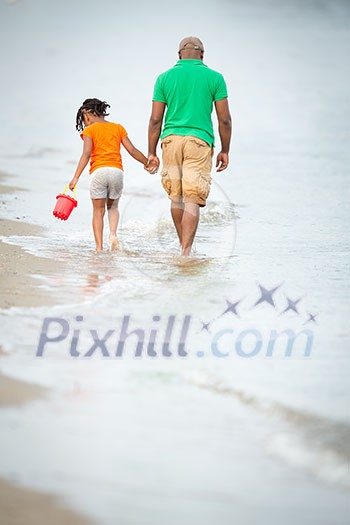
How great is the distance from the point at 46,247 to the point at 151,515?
4075mm

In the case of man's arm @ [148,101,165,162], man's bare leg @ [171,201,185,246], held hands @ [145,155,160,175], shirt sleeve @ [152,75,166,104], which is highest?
shirt sleeve @ [152,75,166,104]

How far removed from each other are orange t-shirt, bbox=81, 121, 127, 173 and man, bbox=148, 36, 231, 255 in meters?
0.44

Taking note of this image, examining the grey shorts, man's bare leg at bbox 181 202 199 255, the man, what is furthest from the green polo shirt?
the grey shorts

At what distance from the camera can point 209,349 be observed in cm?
339

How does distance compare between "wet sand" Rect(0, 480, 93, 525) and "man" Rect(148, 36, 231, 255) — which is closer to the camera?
"wet sand" Rect(0, 480, 93, 525)

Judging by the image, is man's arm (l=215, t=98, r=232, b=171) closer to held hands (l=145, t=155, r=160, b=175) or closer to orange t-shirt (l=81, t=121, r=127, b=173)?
held hands (l=145, t=155, r=160, b=175)

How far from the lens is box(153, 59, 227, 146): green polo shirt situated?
18.4 ft

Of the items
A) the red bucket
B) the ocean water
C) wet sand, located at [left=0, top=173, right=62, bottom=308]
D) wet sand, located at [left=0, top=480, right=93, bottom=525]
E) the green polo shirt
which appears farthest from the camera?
the red bucket

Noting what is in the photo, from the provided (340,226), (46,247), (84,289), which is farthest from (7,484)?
(340,226)

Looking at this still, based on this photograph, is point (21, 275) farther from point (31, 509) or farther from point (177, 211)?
point (31, 509)

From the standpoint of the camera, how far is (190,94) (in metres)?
5.61

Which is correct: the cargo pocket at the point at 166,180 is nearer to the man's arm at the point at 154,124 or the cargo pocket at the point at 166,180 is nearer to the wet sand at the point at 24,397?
the man's arm at the point at 154,124

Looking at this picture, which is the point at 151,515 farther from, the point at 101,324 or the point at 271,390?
the point at 101,324

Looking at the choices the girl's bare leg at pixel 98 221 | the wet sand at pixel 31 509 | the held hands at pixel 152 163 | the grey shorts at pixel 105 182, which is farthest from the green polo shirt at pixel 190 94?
the wet sand at pixel 31 509
